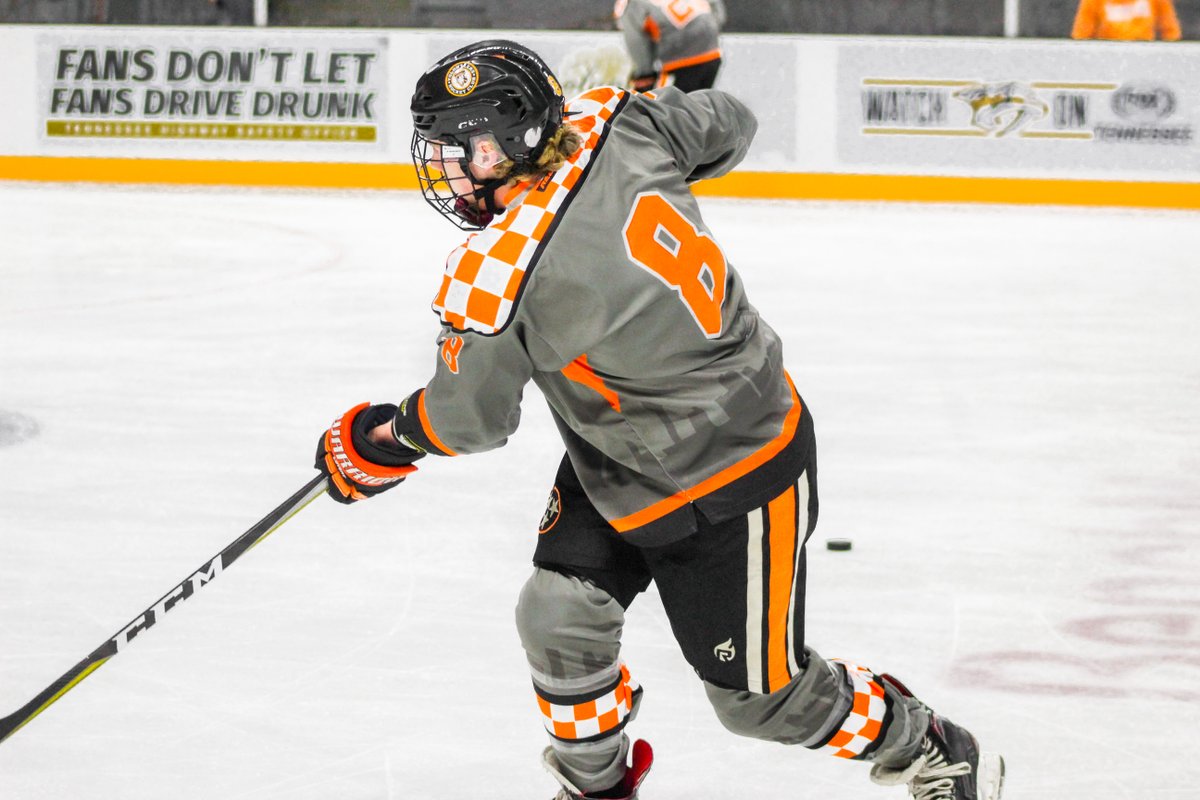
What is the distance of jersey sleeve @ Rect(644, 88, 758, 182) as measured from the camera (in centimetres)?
199

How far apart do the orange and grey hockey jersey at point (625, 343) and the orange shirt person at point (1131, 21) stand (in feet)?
22.9

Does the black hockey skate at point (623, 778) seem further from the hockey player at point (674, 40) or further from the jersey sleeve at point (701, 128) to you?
the hockey player at point (674, 40)

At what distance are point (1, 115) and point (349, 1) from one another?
6.73 ft

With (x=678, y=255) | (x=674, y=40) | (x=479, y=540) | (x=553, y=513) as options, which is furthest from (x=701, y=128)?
(x=674, y=40)

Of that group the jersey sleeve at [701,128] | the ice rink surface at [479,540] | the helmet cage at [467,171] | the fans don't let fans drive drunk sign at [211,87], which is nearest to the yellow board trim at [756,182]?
the fans don't let fans drive drunk sign at [211,87]

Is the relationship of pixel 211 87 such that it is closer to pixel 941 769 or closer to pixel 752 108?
pixel 752 108

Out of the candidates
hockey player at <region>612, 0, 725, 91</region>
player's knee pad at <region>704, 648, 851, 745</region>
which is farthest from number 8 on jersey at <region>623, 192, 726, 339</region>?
hockey player at <region>612, 0, 725, 91</region>

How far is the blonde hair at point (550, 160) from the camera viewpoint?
1786 millimetres

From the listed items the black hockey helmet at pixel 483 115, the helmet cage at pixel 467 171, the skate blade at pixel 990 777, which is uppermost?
the black hockey helmet at pixel 483 115

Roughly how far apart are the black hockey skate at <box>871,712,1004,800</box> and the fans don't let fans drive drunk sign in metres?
6.97

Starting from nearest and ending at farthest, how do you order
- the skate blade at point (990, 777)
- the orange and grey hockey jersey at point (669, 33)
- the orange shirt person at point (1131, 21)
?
1. the skate blade at point (990, 777)
2. the orange and grey hockey jersey at point (669, 33)
3. the orange shirt person at point (1131, 21)

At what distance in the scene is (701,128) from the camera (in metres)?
2.02

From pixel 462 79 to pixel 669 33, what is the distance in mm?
4750

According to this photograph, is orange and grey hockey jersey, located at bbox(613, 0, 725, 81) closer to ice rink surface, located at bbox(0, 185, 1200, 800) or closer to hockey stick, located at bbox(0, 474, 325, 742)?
ice rink surface, located at bbox(0, 185, 1200, 800)
